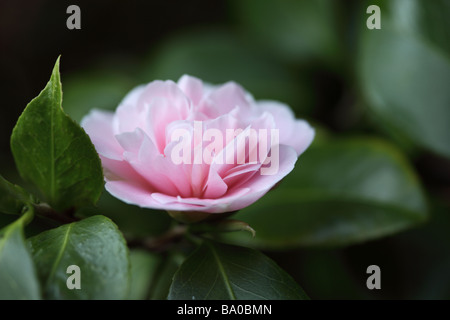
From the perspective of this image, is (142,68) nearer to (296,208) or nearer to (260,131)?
(296,208)

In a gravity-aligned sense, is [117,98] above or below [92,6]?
below

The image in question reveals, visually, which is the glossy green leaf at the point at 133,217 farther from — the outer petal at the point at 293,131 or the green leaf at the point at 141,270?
the outer petal at the point at 293,131

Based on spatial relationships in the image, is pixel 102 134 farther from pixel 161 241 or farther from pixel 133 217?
pixel 133 217

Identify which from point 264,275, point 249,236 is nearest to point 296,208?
point 249,236

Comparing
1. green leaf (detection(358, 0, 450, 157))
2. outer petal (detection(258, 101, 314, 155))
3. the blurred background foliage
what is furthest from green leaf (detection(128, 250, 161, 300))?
green leaf (detection(358, 0, 450, 157))

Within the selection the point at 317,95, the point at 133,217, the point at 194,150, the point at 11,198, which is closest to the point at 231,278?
the point at 194,150
